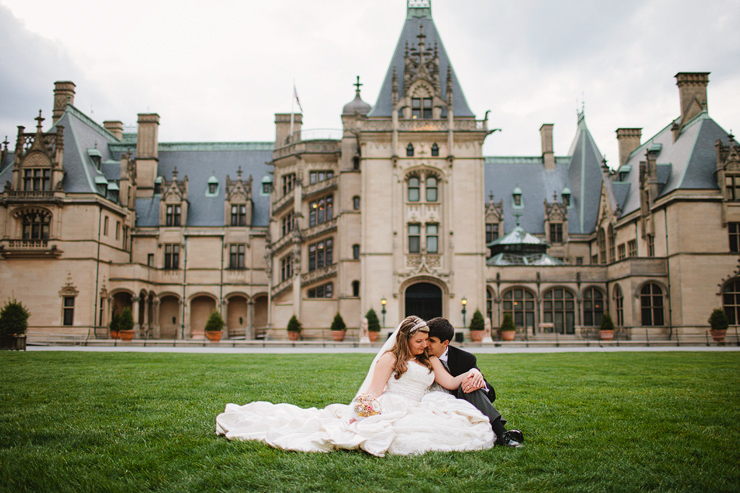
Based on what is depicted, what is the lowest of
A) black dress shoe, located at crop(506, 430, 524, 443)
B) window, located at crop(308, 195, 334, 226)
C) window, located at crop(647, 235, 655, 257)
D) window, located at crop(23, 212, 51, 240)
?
black dress shoe, located at crop(506, 430, 524, 443)

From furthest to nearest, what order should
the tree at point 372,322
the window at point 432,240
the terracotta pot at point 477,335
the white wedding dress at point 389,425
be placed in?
the window at point 432,240, the tree at point 372,322, the terracotta pot at point 477,335, the white wedding dress at point 389,425

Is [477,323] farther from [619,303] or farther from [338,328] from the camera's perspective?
[619,303]

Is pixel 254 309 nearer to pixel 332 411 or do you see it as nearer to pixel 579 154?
pixel 579 154

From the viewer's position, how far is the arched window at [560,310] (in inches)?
1619

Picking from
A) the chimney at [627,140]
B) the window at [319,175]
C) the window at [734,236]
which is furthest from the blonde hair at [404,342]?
the chimney at [627,140]

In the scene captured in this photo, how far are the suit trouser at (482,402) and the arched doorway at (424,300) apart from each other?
30975 mm

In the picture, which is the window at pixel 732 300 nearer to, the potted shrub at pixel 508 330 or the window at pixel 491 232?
the potted shrub at pixel 508 330

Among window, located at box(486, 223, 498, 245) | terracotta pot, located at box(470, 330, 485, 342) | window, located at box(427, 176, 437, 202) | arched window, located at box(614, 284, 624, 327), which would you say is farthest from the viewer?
window, located at box(486, 223, 498, 245)

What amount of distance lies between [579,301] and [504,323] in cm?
744

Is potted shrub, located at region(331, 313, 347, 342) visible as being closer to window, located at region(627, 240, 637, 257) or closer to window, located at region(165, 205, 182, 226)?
window, located at region(165, 205, 182, 226)

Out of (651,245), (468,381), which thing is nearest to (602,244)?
(651,245)

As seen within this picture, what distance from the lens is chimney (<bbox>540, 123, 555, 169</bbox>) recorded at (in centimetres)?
5294

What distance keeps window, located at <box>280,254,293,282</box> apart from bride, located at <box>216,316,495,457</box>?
34.9 meters

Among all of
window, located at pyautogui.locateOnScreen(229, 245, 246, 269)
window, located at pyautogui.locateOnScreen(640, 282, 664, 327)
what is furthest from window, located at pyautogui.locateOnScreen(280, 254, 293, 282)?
window, located at pyautogui.locateOnScreen(640, 282, 664, 327)
